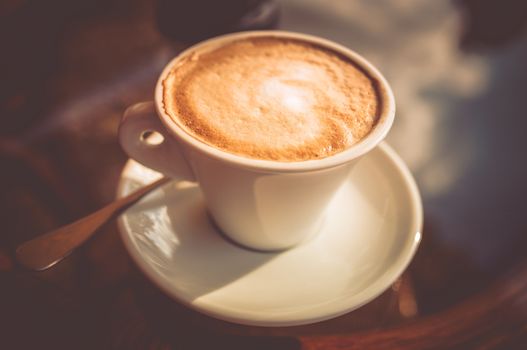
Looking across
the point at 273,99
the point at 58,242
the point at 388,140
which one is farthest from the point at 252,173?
the point at 388,140

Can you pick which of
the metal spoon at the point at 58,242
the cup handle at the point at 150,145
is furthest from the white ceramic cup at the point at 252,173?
the metal spoon at the point at 58,242

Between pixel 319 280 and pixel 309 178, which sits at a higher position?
pixel 309 178

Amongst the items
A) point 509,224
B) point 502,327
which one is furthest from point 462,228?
point 502,327

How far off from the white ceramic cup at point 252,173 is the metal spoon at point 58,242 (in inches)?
5.0

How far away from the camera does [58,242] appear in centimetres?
69

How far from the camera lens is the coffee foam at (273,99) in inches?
25.6

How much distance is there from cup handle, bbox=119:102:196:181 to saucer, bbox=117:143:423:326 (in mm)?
94

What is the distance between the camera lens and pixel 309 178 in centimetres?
64

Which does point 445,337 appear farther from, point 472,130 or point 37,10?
point 37,10

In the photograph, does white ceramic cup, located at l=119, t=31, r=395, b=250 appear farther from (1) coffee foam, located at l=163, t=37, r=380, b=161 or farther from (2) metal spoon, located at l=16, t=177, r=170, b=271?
(2) metal spoon, located at l=16, t=177, r=170, b=271

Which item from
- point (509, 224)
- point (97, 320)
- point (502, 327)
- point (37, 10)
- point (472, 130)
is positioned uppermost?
point (37, 10)

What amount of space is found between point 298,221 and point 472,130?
75 centimetres

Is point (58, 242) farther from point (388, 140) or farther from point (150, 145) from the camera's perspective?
point (388, 140)

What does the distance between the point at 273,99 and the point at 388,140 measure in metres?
0.52
